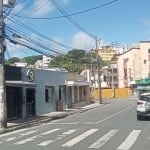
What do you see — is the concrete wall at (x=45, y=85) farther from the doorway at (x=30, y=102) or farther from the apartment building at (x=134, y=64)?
the apartment building at (x=134, y=64)

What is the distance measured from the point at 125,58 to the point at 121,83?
474 inches

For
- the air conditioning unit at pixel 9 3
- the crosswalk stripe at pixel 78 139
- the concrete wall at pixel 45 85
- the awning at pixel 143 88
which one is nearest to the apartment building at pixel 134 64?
the awning at pixel 143 88

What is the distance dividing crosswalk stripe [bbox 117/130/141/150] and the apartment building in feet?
311

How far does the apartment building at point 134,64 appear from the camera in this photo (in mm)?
117500

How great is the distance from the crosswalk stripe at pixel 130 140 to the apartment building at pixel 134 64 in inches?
3733

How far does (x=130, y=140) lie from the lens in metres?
19.0

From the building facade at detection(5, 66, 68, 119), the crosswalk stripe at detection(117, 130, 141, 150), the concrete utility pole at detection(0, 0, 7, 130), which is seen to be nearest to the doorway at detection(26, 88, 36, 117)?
the building facade at detection(5, 66, 68, 119)

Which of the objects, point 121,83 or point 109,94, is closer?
point 109,94

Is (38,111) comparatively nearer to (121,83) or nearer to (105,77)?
(121,83)

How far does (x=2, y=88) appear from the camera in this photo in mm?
26172

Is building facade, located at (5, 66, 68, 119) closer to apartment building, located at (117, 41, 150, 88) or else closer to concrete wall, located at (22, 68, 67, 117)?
concrete wall, located at (22, 68, 67, 117)

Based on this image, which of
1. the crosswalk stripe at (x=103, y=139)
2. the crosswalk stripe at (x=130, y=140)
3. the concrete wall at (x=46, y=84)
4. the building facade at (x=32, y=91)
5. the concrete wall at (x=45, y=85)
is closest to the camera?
the crosswalk stripe at (x=130, y=140)

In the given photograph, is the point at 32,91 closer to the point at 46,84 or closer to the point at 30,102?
the point at 30,102

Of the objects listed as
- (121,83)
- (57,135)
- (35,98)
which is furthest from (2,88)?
(121,83)
